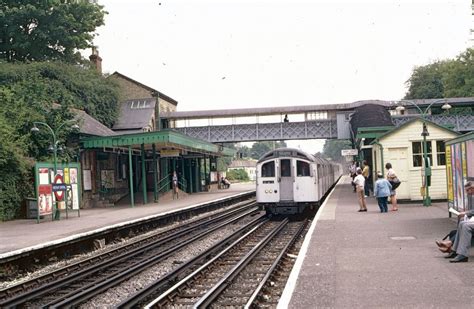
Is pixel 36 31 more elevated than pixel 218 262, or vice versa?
pixel 36 31

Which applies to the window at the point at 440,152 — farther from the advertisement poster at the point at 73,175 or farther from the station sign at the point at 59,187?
the advertisement poster at the point at 73,175

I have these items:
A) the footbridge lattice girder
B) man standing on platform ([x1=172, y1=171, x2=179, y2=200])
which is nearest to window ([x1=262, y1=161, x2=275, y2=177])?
man standing on platform ([x1=172, y1=171, x2=179, y2=200])

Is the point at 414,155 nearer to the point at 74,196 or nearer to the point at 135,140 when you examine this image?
the point at 135,140

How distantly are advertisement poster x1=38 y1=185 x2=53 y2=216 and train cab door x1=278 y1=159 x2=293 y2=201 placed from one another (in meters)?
7.92

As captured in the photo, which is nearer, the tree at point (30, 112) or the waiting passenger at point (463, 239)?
the waiting passenger at point (463, 239)

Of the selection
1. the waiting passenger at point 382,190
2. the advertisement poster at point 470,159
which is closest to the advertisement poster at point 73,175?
the waiting passenger at point 382,190

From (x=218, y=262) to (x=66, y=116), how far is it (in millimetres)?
16643

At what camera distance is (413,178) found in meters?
19.4

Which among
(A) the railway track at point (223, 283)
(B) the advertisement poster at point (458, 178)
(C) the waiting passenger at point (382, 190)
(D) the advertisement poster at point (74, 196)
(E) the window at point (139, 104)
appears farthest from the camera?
(E) the window at point (139, 104)

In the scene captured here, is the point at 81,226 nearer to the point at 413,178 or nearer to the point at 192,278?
the point at 192,278

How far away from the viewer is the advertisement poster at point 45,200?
17812mm

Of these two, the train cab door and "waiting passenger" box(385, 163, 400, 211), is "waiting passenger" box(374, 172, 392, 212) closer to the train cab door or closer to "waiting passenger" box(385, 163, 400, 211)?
"waiting passenger" box(385, 163, 400, 211)

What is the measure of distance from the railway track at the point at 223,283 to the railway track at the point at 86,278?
1.00 m

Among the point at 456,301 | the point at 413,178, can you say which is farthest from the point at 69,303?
the point at 413,178
